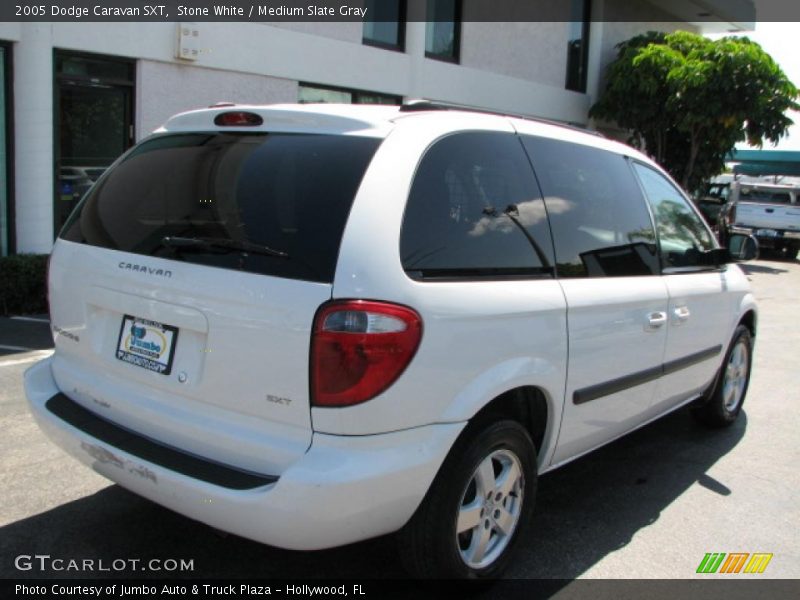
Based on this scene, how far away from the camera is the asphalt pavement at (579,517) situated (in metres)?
3.23

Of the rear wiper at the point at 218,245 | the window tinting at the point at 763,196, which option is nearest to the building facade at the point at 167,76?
the rear wiper at the point at 218,245

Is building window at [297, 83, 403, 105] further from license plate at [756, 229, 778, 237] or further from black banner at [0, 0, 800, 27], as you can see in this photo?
license plate at [756, 229, 778, 237]

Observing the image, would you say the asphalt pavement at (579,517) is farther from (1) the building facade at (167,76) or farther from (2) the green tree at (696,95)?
(2) the green tree at (696,95)

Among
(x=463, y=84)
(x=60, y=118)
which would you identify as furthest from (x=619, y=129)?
(x=60, y=118)

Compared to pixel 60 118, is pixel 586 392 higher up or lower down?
lower down

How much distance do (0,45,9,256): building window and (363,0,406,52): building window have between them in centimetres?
Result: 528

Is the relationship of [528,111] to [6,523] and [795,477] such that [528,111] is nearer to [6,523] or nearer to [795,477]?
[795,477]

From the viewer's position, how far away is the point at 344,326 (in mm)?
2434

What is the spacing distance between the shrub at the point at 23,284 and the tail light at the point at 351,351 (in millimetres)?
5926

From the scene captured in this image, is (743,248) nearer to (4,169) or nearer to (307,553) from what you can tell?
(307,553)

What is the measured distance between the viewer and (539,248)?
10.4 feet

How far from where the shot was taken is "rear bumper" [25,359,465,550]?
241cm

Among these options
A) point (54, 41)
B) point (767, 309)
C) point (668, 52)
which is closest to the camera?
point (54, 41)

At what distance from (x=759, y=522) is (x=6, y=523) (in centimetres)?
356
